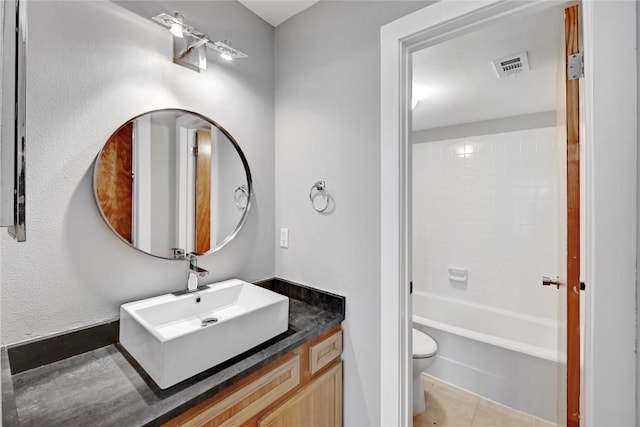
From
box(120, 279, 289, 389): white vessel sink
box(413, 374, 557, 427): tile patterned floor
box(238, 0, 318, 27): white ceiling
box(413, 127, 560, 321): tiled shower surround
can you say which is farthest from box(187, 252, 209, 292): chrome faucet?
box(413, 127, 560, 321): tiled shower surround

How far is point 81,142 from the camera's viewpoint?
1036mm

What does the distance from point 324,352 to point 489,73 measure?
6.38 ft

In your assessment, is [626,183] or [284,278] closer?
[626,183]

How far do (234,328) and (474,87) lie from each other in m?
2.21

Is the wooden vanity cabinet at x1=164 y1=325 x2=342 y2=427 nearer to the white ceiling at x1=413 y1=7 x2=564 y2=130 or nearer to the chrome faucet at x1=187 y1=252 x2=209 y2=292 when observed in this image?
the chrome faucet at x1=187 y1=252 x2=209 y2=292

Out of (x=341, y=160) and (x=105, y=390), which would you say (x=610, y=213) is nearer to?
(x=341, y=160)

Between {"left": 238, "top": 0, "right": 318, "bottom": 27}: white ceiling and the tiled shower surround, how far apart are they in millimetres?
2112

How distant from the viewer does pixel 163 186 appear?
126cm

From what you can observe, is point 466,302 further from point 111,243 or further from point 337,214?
point 111,243

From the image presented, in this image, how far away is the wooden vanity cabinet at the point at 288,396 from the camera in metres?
0.89

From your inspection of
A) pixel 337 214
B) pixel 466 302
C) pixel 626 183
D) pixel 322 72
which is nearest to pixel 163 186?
pixel 337 214

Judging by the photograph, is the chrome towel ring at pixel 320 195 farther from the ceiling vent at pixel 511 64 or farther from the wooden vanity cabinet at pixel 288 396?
the ceiling vent at pixel 511 64

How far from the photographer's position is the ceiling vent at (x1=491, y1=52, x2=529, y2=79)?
5.43 feet

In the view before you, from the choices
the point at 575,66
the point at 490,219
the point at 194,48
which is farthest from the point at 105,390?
the point at 490,219
